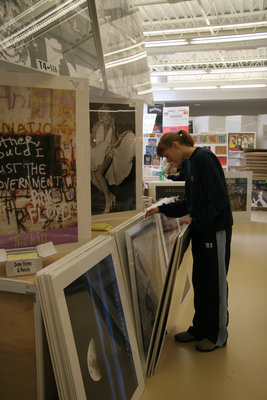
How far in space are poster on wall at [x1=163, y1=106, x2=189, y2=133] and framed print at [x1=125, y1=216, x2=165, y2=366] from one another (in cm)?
780

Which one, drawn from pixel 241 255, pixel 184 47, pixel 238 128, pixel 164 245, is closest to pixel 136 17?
pixel 164 245

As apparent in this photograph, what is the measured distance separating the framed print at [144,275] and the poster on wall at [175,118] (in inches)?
307

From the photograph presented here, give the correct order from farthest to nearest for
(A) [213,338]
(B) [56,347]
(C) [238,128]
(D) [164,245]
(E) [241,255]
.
Result: (C) [238,128], (E) [241,255], (D) [164,245], (A) [213,338], (B) [56,347]

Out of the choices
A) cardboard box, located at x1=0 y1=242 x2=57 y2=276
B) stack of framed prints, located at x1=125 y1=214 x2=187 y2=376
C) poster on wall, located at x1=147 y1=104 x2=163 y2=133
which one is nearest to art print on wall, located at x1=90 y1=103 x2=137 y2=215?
stack of framed prints, located at x1=125 y1=214 x2=187 y2=376

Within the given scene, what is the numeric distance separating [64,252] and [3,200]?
1.21 feet

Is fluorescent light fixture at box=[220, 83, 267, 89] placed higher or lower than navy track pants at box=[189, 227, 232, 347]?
higher

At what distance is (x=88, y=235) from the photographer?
1.65 metres

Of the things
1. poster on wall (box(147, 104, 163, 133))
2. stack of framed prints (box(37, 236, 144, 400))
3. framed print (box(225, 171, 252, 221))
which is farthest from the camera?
poster on wall (box(147, 104, 163, 133))

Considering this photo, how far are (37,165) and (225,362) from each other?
1.75 m

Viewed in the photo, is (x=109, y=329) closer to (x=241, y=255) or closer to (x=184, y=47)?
(x=241, y=255)

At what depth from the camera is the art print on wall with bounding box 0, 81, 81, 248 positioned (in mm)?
1371

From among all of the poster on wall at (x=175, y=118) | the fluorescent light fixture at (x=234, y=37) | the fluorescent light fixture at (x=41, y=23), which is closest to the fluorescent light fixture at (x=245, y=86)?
the poster on wall at (x=175, y=118)

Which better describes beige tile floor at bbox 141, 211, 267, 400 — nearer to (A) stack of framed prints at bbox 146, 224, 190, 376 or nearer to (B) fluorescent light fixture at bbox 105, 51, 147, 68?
(A) stack of framed prints at bbox 146, 224, 190, 376

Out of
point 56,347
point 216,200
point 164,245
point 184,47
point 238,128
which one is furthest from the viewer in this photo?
point 238,128
